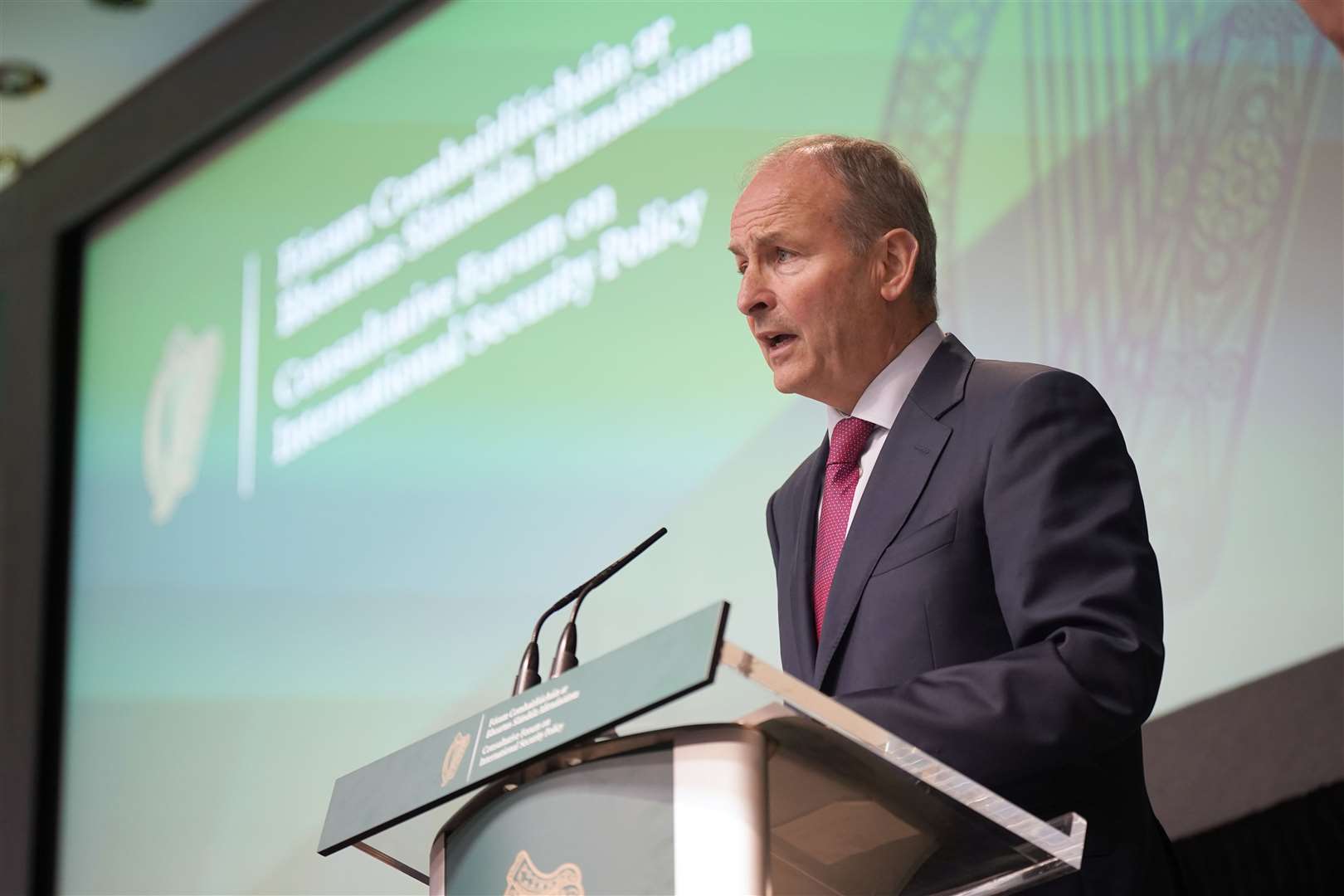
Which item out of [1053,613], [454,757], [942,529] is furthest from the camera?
[942,529]

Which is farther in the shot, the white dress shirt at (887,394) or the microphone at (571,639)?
the white dress shirt at (887,394)

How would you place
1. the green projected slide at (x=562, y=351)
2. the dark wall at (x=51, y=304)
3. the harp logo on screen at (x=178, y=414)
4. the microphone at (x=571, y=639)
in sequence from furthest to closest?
the dark wall at (x=51, y=304)
the harp logo on screen at (x=178, y=414)
the green projected slide at (x=562, y=351)
the microphone at (x=571, y=639)

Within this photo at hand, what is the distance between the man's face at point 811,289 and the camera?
2.03 meters

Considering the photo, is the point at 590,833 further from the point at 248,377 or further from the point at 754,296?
the point at 248,377

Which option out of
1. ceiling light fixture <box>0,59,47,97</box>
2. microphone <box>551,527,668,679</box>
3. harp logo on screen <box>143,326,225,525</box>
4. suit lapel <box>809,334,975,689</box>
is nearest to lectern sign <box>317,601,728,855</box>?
microphone <box>551,527,668,679</box>

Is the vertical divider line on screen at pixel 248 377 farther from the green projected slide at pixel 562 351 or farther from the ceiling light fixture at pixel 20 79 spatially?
the ceiling light fixture at pixel 20 79

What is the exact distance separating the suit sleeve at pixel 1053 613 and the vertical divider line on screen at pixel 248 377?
361cm

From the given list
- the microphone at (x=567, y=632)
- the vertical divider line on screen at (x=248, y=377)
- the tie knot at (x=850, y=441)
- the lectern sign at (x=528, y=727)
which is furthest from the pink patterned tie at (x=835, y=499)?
the vertical divider line on screen at (x=248, y=377)

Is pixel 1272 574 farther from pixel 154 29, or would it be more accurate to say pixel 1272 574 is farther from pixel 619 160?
pixel 154 29

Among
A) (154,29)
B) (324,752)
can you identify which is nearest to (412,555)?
(324,752)

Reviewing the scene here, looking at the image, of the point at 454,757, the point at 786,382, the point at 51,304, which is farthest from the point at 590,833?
the point at 51,304

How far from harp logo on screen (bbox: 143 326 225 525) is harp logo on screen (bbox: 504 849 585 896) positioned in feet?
13.3

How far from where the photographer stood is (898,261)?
2.08 metres

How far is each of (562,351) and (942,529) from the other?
2.47 m
